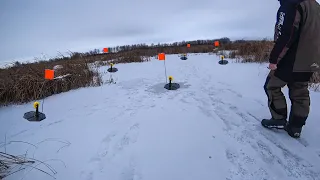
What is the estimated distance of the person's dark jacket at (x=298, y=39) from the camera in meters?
1.99

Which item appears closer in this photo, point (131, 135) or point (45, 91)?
point (131, 135)

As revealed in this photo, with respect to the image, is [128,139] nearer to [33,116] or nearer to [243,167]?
[243,167]

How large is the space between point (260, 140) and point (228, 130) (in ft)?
1.27

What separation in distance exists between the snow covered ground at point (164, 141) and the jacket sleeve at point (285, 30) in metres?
0.97

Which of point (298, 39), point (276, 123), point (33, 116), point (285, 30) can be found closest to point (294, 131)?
point (276, 123)

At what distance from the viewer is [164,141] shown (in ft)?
7.55

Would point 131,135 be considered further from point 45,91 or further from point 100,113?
point 45,91

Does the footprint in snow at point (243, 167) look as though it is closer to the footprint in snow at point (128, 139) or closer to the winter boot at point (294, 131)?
the winter boot at point (294, 131)

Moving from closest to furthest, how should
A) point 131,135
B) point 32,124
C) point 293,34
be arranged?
1. point 293,34
2. point 131,135
3. point 32,124

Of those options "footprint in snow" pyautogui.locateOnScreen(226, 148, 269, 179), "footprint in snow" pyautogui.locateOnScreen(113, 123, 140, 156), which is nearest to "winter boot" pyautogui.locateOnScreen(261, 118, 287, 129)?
"footprint in snow" pyautogui.locateOnScreen(226, 148, 269, 179)

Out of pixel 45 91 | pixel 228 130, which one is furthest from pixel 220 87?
pixel 45 91

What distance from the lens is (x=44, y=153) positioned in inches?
84.6

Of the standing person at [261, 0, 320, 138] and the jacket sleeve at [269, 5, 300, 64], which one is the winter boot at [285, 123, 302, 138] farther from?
the jacket sleeve at [269, 5, 300, 64]

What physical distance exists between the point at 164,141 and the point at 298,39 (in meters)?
1.79
